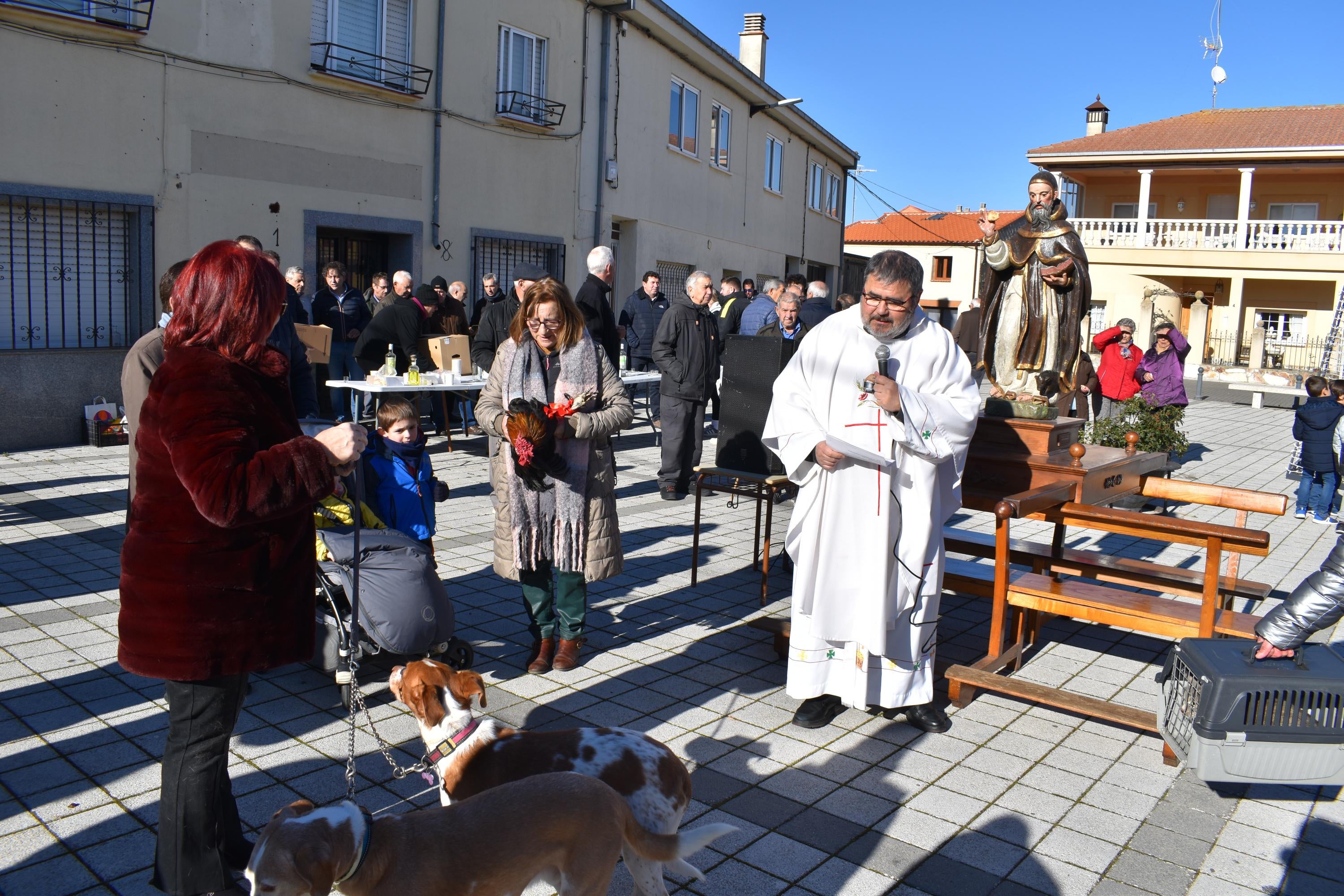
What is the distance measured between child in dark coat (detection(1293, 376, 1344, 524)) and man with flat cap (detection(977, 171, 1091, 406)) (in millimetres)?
5905

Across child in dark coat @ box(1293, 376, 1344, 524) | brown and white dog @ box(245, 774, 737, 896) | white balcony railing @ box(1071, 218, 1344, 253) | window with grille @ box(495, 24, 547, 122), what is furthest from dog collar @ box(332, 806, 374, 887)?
white balcony railing @ box(1071, 218, 1344, 253)

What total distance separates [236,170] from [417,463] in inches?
334

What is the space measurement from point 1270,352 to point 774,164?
1924cm

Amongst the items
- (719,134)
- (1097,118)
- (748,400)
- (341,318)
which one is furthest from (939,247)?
(748,400)

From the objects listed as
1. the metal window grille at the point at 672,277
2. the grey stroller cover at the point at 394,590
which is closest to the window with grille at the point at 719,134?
the metal window grille at the point at 672,277

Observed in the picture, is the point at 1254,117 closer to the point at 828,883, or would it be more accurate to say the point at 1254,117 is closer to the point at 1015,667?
the point at 1015,667

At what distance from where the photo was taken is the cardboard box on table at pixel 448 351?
1084 cm

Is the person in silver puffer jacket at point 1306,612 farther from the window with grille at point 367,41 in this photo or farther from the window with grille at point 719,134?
the window with grille at point 719,134

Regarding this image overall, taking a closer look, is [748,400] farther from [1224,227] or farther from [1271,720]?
[1224,227]

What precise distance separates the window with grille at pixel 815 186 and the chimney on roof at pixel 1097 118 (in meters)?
18.0

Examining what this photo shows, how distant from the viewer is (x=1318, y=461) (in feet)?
32.9

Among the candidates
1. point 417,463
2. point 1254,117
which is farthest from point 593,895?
point 1254,117

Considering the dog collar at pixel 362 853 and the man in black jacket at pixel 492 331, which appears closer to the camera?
the dog collar at pixel 362 853

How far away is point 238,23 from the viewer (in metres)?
11.7
